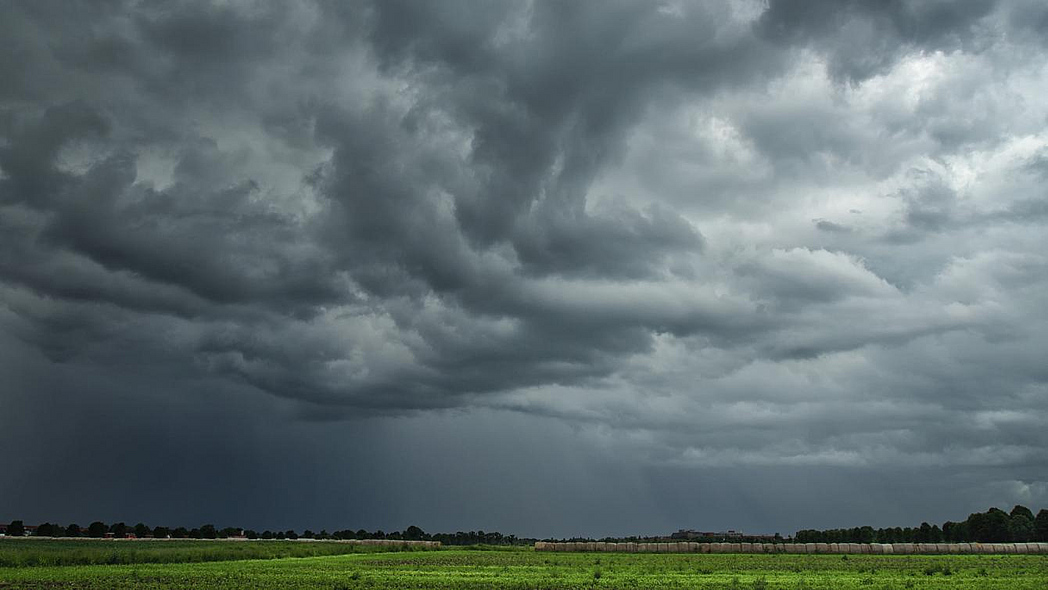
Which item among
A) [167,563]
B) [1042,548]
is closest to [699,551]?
[1042,548]

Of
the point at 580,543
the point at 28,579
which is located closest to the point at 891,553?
the point at 580,543

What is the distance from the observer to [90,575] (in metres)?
71.8

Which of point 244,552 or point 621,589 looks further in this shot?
point 244,552

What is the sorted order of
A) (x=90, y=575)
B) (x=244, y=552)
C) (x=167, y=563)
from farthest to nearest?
(x=244, y=552) < (x=167, y=563) < (x=90, y=575)

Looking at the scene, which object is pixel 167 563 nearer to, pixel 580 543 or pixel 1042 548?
pixel 580 543

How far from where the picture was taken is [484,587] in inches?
2347

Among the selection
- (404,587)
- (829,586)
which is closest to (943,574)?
(829,586)

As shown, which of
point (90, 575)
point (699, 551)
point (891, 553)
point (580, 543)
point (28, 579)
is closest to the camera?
point (28, 579)

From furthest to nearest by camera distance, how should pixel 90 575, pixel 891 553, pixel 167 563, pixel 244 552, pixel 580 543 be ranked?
pixel 580 543 < pixel 891 553 < pixel 244 552 < pixel 167 563 < pixel 90 575

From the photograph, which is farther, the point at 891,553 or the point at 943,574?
the point at 891,553

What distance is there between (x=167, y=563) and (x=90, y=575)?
2809cm

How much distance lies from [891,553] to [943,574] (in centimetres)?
8325

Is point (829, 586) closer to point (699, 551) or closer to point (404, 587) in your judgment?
point (404, 587)

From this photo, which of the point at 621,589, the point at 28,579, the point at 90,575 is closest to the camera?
the point at 621,589
